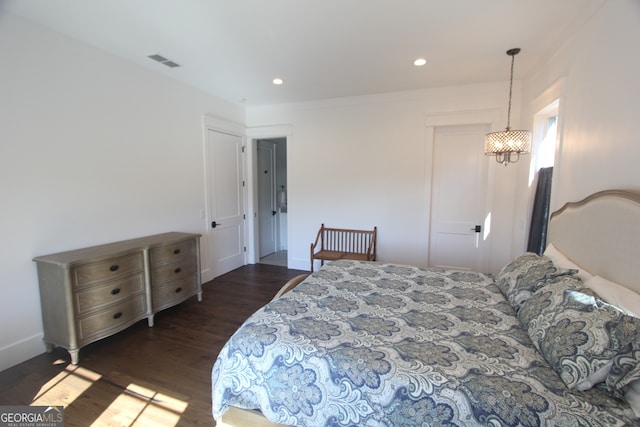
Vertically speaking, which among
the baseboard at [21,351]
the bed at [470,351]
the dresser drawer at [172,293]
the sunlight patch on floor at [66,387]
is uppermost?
the bed at [470,351]

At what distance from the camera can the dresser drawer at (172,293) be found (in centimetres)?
295

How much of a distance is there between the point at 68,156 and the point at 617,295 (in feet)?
13.1

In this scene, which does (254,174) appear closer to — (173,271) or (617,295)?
(173,271)

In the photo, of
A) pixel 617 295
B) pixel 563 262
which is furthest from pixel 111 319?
pixel 563 262

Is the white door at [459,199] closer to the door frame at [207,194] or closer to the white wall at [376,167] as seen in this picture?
the white wall at [376,167]

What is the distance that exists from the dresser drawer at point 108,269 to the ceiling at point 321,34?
6.47 ft

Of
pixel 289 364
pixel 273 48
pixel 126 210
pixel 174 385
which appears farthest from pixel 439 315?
pixel 126 210

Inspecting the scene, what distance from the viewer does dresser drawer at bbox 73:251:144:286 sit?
→ 228 centimetres

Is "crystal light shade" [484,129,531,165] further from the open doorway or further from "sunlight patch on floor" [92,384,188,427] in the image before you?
the open doorway

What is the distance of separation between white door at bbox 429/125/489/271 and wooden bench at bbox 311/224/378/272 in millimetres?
906

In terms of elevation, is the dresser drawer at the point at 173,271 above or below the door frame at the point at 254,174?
below

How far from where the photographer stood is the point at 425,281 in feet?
7.79

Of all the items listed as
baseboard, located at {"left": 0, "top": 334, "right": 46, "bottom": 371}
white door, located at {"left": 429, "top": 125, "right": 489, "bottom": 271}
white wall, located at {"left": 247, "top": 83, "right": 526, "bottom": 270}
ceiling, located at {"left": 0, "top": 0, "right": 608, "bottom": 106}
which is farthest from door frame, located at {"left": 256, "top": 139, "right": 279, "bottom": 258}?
baseboard, located at {"left": 0, "top": 334, "right": 46, "bottom": 371}

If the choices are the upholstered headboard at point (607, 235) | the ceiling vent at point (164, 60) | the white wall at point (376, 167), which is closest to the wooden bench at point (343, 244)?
the white wall at point (376, 167)
